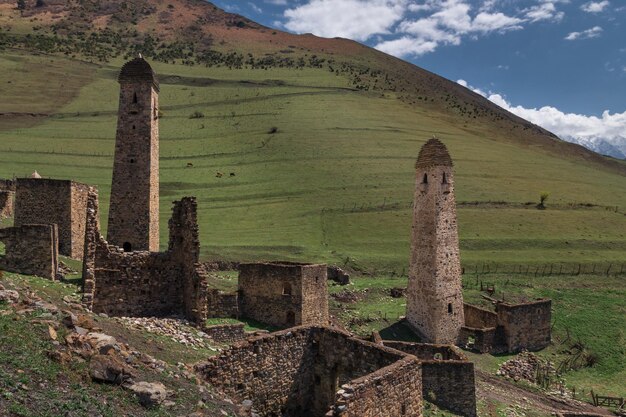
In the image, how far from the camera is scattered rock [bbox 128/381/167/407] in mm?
9547

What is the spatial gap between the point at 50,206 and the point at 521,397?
2483 cm

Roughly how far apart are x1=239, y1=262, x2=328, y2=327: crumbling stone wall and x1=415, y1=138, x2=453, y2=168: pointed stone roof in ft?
33.7

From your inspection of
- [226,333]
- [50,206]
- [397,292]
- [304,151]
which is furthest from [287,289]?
[304,151]

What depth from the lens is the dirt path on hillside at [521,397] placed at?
2569 cm

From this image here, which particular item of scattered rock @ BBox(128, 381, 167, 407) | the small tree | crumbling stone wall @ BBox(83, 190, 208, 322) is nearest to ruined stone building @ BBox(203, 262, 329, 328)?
crumbling stone wall @ BBox(83, 190, 208, 322)

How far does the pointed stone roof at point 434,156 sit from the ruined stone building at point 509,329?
984 cm

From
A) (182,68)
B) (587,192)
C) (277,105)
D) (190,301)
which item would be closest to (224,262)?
(190,301)

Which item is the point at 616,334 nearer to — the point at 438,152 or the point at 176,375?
the point at 438,152

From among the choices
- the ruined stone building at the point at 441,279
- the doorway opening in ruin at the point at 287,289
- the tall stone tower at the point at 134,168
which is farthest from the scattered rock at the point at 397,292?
the tall stone tower at the point at 134,168

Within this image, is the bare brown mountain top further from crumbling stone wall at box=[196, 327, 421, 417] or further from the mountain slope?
crumbling stone wall at box=[196, 327, 421, 417]

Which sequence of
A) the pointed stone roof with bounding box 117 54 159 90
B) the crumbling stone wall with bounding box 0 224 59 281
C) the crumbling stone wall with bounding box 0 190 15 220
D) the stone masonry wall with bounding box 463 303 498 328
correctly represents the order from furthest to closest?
the stone masonry wall with bounding box 463 303 498 328
the crumbling stone wall with bounding box 0 190 15 220
the pointed stone roof with bounding box 117 54 159 90
the crumbling stone wall with bounding box 0 224 59 281

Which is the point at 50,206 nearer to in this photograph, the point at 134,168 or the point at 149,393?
the point at 134,168

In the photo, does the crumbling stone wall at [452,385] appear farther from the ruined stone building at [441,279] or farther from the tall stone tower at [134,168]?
the tall stone tower at [134,168]

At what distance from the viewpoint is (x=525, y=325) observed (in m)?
35.2
